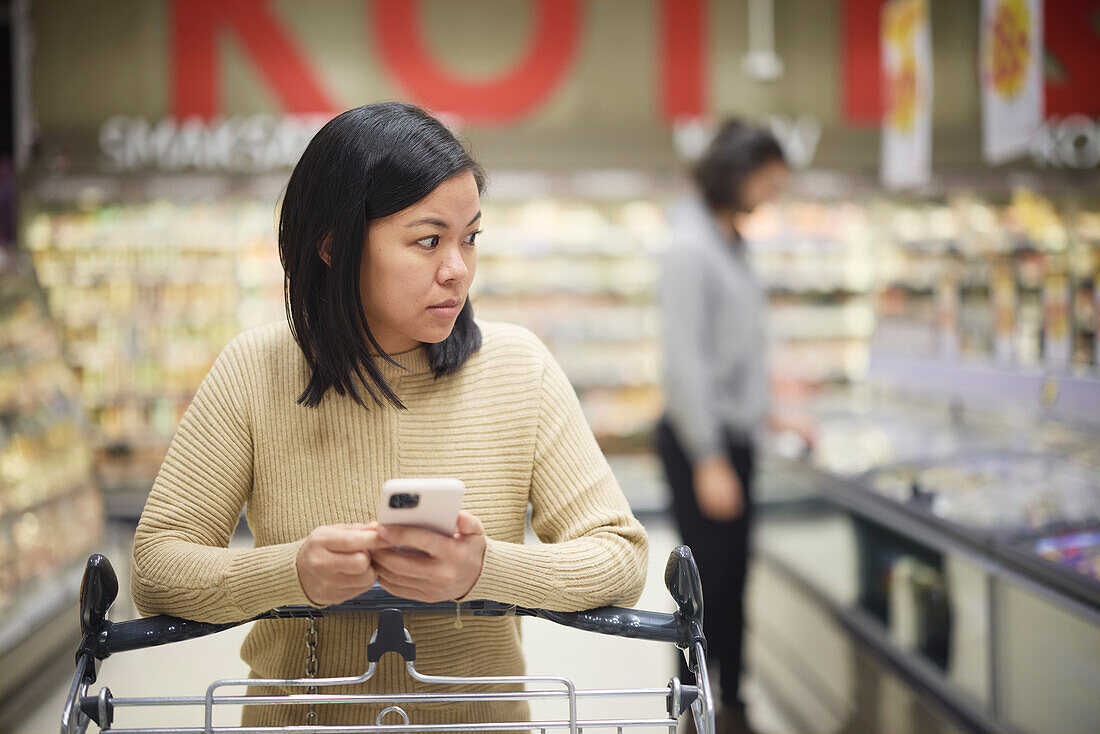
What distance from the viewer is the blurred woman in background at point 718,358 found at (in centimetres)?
264

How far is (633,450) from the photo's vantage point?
21.9 feet

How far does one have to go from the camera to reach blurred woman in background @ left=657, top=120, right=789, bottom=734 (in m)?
2.64

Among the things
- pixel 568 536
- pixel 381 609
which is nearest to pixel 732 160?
pixel 568 536

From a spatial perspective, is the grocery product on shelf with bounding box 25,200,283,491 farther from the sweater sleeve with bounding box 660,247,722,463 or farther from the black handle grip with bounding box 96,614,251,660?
the black handle grip with bounding box 96,614,251,660

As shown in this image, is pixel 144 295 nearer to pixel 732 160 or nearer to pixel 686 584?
pixel 732 160

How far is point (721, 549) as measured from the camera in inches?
109

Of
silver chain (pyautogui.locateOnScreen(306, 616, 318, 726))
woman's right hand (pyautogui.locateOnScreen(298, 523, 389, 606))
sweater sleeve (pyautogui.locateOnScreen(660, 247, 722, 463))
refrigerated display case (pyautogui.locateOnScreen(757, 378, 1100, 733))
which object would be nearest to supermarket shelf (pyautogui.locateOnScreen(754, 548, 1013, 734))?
refrigerated display case (pyautogui.locateOnScreen(757, 378, 1100, 733))

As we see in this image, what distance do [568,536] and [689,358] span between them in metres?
1.61

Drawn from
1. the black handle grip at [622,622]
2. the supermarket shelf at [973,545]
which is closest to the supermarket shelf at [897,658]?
the supermarket shelf at [973,545]

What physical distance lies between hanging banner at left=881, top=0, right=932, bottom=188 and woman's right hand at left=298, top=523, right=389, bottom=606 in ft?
12.8

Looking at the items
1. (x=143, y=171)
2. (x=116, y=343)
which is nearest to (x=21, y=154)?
(x=143, y=171)

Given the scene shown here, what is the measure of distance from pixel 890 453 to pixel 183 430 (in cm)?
316

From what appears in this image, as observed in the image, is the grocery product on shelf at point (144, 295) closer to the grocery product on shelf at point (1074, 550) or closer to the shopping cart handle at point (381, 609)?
the grocery product on shelf at point (1074, 550)

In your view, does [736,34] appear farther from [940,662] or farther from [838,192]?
[940,662]
